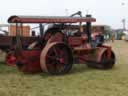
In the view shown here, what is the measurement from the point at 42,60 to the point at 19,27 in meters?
1.38

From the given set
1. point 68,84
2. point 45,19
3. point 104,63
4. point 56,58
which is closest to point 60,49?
point 56,58

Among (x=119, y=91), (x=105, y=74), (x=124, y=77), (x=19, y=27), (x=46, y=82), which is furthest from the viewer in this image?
(x=19, y=27)

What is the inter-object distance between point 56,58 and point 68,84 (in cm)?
169

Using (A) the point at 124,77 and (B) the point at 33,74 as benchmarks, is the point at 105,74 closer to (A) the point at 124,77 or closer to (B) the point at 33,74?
(A) the point at 124,77

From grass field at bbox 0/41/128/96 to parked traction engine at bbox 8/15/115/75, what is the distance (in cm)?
33

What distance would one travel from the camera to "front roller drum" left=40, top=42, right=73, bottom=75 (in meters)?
8.91

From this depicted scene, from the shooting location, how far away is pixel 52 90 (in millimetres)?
6957

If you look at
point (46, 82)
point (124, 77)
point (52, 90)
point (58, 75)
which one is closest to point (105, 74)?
point (124, 77)

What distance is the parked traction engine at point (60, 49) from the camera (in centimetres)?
899

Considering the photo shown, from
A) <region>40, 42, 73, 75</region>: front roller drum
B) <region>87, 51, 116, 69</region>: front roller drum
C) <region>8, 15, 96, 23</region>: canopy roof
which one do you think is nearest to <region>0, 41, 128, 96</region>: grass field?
<region>40, 42, 73, 75</region>: front roller drum

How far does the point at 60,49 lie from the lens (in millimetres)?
9297

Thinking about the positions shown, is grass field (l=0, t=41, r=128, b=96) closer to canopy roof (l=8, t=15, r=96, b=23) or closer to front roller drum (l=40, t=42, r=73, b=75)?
front roller drum (l=40, t=42, r=73, b=75)

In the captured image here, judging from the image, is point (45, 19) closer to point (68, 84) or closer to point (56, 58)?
point (56, 58)

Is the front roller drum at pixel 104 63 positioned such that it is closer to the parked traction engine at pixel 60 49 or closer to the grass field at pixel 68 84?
the parked traction engine at pixel 60 49
